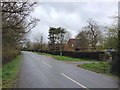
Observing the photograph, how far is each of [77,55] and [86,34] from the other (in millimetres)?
33575

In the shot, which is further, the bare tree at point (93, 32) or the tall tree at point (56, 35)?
the tall tree at point (56, 35)

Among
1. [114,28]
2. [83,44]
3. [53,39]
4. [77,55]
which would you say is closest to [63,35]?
[53,39]

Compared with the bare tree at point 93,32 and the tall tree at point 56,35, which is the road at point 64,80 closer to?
the bare tree at point 93,32

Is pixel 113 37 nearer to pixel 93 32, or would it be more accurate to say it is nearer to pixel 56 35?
pixel 93 32

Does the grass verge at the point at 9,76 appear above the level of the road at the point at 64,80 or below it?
above

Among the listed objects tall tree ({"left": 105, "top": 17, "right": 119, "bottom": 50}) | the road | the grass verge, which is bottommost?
the road

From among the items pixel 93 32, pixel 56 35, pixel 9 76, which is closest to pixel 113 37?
pixel 9 76

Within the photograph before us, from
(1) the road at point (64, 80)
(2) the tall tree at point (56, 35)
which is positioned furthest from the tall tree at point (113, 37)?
(2) the tall tree at point (56, 35)

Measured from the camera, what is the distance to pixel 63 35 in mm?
134750

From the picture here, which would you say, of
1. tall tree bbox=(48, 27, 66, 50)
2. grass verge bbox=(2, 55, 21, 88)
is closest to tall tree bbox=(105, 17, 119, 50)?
grass verge bbox=(2, 55, 21, 88)

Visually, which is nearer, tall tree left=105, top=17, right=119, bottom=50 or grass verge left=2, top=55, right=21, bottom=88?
grass verge left=2, top=55, right=21, bottom=88

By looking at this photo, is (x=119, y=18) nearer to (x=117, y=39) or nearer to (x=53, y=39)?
(x=117, y=39)

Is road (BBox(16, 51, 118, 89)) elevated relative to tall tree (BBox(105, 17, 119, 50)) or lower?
lower

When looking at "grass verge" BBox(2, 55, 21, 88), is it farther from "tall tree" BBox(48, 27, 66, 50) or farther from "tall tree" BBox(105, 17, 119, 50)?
"tall tree" BBox(48, 27, 66, 50)
